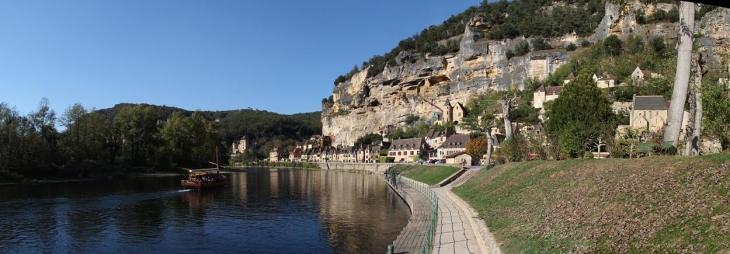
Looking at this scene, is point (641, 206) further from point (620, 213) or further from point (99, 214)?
point (99, 214)

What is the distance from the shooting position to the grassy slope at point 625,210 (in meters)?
9.52

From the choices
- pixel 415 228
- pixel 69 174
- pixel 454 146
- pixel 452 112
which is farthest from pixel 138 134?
pixel 415 228

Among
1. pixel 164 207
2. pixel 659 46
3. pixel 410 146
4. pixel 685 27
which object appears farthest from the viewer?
pixel 410 146

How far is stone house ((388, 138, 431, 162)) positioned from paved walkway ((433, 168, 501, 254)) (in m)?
70.6

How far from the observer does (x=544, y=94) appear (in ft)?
268

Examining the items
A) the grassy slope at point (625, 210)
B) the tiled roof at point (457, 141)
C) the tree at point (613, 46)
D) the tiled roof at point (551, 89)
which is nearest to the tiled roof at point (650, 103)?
the tiled roof at point (551, 89)

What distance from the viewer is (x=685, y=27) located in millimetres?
16078

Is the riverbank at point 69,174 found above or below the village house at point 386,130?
below

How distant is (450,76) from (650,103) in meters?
63.0

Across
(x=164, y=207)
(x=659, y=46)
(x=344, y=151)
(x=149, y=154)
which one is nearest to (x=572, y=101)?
(x=164, y=207)

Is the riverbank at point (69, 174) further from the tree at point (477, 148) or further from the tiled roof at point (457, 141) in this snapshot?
the tiled roof at point (457, 141)

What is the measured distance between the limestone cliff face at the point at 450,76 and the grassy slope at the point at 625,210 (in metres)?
64.9

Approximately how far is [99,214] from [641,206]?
31279mm

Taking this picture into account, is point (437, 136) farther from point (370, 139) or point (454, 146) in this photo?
point (370, 139)
